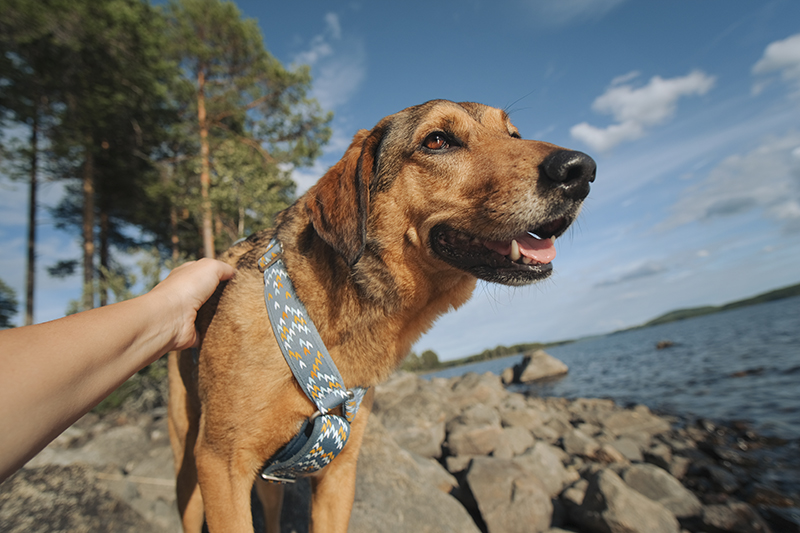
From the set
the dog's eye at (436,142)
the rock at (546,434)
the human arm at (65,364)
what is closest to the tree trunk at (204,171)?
the rock at (546,434)

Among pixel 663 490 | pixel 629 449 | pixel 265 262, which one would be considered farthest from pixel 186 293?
pixel 629 449

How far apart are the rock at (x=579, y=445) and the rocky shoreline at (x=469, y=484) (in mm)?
28

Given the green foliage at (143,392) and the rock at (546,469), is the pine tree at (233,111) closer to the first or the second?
the green foliage at (143,392)

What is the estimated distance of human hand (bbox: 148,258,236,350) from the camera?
2146 mm

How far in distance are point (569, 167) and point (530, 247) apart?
1.75 feet

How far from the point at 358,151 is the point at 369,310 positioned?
46.0 inches

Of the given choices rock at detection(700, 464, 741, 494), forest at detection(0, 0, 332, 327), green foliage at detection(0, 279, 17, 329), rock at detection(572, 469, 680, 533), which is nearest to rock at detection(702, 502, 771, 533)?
rock at detection(572, 469, 680, 533)

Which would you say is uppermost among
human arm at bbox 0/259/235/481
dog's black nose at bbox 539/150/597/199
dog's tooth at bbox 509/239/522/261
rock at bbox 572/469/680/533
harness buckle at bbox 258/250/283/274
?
dog's black nose at bbox 539/150/597/199

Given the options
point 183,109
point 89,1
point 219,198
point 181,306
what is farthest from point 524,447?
point 89,1

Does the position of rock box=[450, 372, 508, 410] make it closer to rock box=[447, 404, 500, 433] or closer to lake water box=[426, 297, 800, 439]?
rock box=[447, 404, 500, 433]

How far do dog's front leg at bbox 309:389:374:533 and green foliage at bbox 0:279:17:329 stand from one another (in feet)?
83.1

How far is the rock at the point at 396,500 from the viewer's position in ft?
12.5

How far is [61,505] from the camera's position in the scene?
309 cm

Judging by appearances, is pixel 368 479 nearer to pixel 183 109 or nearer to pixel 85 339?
pixel 85 339
